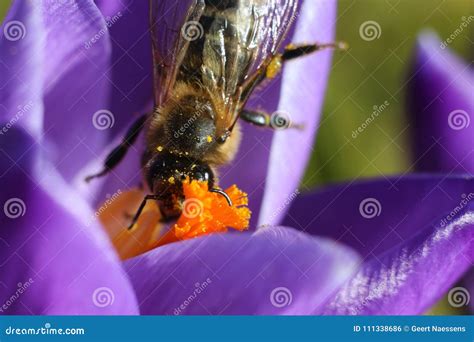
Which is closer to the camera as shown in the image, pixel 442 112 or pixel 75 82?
pixel 75 82

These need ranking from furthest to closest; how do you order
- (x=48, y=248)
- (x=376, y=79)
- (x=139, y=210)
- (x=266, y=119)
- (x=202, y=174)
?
1. (x=376, y=79)
2. (x=266, y=119)
3. (x=139, y=210)
4. (x=202, y=174)
5. (x=48, y=248)

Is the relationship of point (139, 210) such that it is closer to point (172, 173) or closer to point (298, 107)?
point (172, 173)


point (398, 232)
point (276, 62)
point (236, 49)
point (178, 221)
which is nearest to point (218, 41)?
point (236, 49)

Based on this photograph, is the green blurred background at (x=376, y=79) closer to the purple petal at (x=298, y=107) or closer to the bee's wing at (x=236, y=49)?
the purple petal at (x=298, y=107)

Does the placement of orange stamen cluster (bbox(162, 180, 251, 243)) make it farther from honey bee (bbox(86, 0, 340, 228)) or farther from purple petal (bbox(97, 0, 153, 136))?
purple petal (bbox(97, 0, 153, 136))

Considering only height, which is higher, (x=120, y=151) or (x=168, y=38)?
(x=168, y=38)
